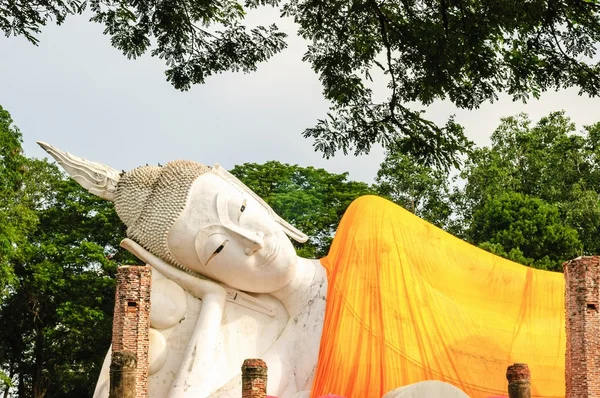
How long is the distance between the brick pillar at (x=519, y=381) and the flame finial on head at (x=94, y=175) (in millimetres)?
6474

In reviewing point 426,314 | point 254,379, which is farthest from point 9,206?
point 254,379

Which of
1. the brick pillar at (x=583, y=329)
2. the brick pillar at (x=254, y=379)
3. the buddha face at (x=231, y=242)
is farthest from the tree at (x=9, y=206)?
the brick pillar at (x=583, y=329)

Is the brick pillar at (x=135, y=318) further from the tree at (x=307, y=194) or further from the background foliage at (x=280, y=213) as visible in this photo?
the tree at (x=307, y=194)

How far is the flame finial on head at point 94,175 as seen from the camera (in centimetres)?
1452

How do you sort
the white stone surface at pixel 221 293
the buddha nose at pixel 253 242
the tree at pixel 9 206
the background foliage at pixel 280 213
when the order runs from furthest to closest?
the background foliage at pixel 280 213, the tree at pixel 9 206, the buddha nose at pixel 253 242, the white stone surface at pixel 221 293

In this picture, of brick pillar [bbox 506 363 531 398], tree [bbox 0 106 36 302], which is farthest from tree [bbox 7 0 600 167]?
tree [bbox 0 106 36 302]

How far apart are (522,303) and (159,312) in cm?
470

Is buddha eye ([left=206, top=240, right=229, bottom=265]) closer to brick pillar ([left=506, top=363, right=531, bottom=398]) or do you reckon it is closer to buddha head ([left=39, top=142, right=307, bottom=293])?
buddha head ([left=39, top=142, right=307, bottom=293])

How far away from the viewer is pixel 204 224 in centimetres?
1376

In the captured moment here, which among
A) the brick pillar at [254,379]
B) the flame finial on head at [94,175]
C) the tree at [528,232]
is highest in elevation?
the tree at [528,232]

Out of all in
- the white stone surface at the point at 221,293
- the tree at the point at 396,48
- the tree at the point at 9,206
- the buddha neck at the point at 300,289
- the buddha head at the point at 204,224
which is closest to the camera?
the tree at the point at 396,48

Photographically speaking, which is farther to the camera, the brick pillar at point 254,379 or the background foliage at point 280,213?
the background foliage at point 280,213

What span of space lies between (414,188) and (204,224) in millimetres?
16255

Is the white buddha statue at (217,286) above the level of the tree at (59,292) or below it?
below
